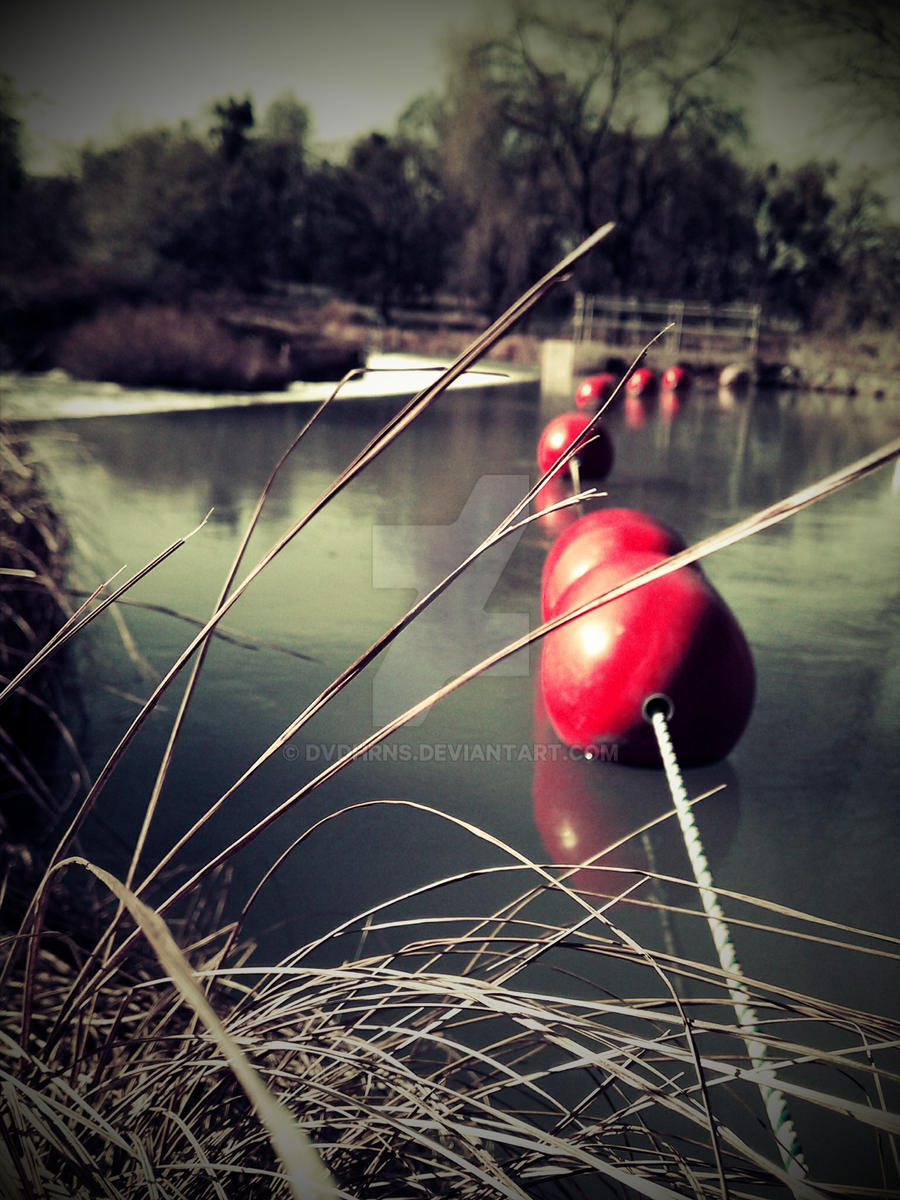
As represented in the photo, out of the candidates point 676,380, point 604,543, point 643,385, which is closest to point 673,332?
point 676,380

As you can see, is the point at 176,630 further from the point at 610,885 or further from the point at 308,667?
the point at 610,885

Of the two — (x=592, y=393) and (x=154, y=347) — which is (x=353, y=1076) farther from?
(x=154, y=347)

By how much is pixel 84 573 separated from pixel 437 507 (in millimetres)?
2247

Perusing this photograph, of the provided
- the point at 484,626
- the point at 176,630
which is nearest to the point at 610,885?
the point at 484,626

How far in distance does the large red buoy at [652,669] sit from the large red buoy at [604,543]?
0.23 m

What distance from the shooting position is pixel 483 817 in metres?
2.22

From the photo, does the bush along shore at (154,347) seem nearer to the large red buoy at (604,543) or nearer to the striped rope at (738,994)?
the large red buoy at (604,543)

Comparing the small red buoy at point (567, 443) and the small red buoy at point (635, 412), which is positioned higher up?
the small red buoy at point (567, 443)

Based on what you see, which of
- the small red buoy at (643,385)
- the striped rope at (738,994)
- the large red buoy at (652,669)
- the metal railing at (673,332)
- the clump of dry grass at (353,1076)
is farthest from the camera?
the metal railing at (673,332)

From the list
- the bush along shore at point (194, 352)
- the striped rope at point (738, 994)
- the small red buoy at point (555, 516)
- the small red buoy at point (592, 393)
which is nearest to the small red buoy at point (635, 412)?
the small red buoy at point (592, 393)

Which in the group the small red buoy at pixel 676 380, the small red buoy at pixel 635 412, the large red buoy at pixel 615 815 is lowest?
the large red buoy at pixel 615 815

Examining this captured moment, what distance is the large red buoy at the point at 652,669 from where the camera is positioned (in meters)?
2.22

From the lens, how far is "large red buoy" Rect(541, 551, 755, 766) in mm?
2219

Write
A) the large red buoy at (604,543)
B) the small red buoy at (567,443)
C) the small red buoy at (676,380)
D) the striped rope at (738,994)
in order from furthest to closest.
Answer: the small red buoy at (676,380) < the small red buoy at (567,443) < the large red buoy at (604,543) < the striped rope at (738,994)
